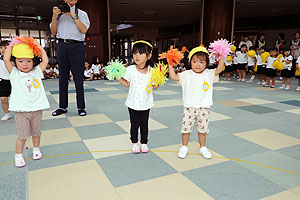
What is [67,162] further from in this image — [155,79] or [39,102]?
[155,79]

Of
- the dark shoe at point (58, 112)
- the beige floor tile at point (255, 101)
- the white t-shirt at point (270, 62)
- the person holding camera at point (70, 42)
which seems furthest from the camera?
the white t-shirt at point (270, 62)

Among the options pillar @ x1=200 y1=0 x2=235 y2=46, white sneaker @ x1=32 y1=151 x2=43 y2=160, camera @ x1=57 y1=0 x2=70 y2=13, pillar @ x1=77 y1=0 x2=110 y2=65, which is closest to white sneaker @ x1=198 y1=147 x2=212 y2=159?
white sneaker @ x1=32 y1=151 x2=43 y2=160

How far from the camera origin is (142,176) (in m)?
2.26

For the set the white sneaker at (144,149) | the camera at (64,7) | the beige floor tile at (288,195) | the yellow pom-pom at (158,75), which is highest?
the camera at (64,7)

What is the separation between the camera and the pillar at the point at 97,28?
407 inches

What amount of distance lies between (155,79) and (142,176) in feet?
3.24

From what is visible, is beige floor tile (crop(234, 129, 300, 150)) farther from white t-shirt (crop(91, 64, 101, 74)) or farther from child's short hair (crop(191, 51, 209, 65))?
white t-shirt (crop(91, 64, 101, 74))

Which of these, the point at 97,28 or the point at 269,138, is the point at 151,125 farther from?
the point at 97,28

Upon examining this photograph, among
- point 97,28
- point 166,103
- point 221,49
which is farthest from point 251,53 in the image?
point 221,49

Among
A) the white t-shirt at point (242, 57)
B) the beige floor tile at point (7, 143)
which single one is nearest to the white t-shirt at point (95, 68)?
the white t-shirt at point (242, 57)

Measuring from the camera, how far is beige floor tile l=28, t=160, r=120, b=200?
6.41ft

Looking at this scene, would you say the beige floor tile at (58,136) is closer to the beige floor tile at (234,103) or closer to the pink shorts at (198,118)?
the pink shorts at (198,118)

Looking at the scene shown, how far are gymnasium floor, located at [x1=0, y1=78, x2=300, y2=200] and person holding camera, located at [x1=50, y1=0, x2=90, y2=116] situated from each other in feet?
1.58

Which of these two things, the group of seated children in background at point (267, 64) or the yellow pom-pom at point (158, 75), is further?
the group of seated children in background at point (267, 64)
